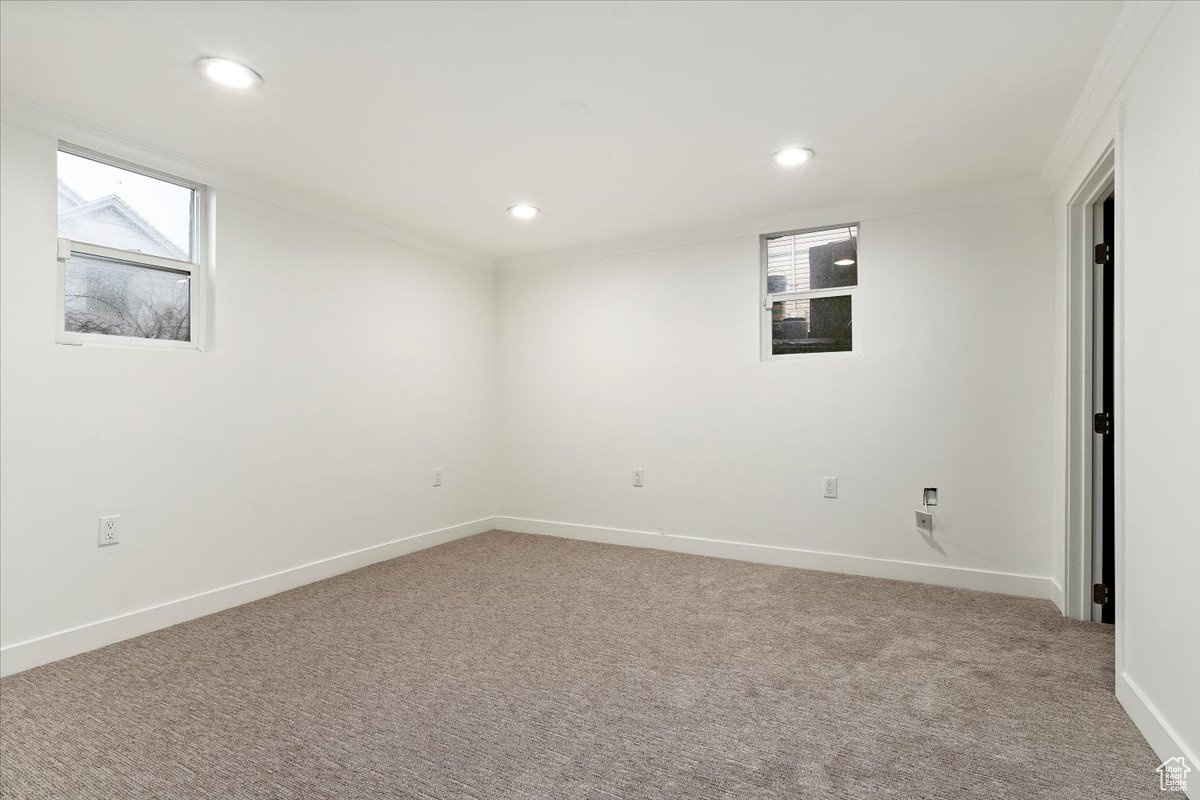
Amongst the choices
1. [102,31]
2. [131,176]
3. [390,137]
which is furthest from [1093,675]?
[131,176]

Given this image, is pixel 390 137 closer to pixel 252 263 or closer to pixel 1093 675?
pixel 252 263

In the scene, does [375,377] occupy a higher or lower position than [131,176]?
lower

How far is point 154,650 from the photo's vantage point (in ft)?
9.07

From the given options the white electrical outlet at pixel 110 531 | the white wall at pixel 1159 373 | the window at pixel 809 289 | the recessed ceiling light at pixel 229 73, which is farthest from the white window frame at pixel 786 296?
the white electrical outlet at pixel 110 531

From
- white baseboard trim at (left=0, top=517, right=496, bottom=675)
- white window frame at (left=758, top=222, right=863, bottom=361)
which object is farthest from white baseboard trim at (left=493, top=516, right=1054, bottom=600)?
white window frame at (left=758, top=222, right=863, bottom=361)

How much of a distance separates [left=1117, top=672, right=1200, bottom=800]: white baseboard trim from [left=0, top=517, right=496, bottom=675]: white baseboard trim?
3.90 m

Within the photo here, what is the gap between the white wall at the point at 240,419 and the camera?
263 centimetres

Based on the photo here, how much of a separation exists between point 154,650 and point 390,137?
2533mm

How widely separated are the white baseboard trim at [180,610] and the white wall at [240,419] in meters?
0.03

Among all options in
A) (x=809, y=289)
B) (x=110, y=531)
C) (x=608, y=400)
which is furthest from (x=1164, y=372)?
(x=110, y=531)

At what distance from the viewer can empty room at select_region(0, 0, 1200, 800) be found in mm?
1936

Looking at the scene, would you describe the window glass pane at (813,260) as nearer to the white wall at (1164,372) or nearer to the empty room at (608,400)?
the empty room at (608,400)

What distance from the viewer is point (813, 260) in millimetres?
4172

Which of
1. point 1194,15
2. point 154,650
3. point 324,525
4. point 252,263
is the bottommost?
point 154,650
